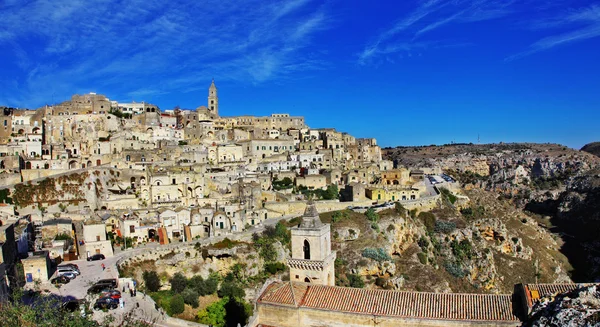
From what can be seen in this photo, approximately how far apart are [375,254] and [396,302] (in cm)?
2030

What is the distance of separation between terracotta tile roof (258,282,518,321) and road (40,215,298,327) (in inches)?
200

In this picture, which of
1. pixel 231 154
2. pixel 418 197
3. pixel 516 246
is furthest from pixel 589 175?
pixel 231 154

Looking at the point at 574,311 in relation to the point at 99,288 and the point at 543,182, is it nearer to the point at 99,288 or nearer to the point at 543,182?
the point at 99,288

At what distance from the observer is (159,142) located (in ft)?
198

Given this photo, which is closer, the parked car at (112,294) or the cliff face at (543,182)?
the parked car at (112,294)

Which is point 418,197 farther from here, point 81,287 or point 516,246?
point 81,287

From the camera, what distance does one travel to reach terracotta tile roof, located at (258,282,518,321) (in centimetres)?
1852

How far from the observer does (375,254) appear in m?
39.7

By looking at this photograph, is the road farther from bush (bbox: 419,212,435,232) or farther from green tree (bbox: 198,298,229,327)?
bush (bbox: 419,212,435,232)

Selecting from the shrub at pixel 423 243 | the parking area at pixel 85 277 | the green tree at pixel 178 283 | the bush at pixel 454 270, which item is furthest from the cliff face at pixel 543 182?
the parking area at pixel 85 277

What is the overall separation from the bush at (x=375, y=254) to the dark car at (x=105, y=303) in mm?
23258

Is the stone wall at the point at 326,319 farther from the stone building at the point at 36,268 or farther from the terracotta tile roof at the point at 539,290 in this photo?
the stone building at the point at 36,268

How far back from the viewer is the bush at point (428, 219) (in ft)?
158

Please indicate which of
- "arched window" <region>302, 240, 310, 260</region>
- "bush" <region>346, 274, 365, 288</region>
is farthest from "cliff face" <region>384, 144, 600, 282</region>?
"arched window" <region>302, 240, 310, 260</region>
